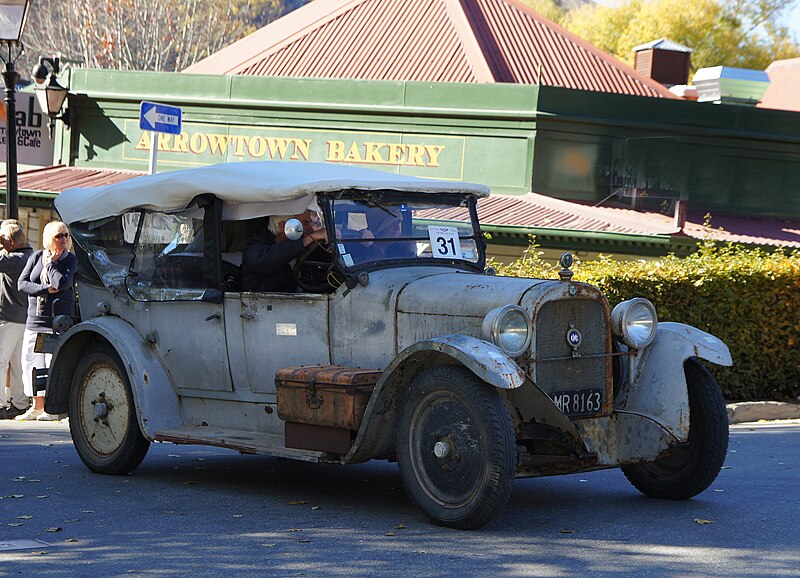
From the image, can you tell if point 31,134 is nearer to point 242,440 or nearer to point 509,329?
point 242,440

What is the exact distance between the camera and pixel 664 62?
29.1m

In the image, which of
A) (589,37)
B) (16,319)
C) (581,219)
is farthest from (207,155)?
(589,37)

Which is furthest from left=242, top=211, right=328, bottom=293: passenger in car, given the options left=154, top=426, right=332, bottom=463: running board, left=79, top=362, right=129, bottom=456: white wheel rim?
left=79, top=362, right=129, bottom=456: white wheel rim

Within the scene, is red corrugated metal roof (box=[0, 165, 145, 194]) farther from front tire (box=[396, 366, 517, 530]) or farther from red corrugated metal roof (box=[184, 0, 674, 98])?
front tire (box=[396, 366, 517, 530])

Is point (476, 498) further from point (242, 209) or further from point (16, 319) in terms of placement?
point (16, 319)

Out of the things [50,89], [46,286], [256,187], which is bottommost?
[46,286]

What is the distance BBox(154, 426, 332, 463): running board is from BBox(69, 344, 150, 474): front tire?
0.37m

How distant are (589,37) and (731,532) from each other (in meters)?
42.1

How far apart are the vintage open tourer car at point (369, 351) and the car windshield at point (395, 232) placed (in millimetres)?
14

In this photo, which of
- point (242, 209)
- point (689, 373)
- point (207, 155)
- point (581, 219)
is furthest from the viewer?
point (207, 155)

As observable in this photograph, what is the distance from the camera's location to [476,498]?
6223 mm

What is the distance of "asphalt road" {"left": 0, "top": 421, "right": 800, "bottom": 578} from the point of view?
5559 mm

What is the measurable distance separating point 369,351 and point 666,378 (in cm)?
168

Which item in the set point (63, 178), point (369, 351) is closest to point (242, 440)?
point (369, 351)
